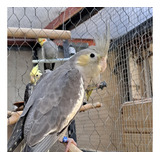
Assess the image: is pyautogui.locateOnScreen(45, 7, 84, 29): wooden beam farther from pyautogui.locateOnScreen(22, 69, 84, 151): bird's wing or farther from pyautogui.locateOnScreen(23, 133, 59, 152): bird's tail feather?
pyautogui.locateOnScreen(23, 133, 59, 152): bird's tail feather

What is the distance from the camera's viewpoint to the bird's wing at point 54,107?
645 millimetres

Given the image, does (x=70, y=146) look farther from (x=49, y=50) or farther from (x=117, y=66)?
(x=117, y=66)

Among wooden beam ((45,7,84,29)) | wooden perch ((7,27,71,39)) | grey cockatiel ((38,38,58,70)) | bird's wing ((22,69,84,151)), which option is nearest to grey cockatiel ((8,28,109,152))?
bird's wing ((22,69,84,151))

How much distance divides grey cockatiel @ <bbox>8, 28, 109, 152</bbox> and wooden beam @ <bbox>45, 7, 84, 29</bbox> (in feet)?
1.97

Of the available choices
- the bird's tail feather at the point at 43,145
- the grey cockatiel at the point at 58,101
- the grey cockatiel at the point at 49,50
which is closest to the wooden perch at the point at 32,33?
the grey cockatiel at the point at 58,101

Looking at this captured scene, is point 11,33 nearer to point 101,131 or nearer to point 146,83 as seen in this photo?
point 146,83

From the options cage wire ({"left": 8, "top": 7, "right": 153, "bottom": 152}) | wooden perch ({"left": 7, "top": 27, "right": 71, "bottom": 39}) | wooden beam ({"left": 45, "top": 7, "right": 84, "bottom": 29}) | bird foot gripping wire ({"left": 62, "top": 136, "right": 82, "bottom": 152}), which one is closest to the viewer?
bird foot gripping wire ({"left": 62, "top": 136, "right": 82, "bottom": 152})

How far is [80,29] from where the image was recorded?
183 cm

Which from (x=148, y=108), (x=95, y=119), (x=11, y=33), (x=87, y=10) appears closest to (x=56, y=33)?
(x=11, y=33)

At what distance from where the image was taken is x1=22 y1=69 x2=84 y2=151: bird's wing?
0.64m

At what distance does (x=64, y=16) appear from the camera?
1.55m

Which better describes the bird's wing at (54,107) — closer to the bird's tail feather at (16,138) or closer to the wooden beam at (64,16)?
the bird's tail feather at (16,138)

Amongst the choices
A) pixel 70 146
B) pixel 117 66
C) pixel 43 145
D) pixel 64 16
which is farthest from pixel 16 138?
pixel 117 66

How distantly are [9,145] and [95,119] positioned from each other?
5.24ft
